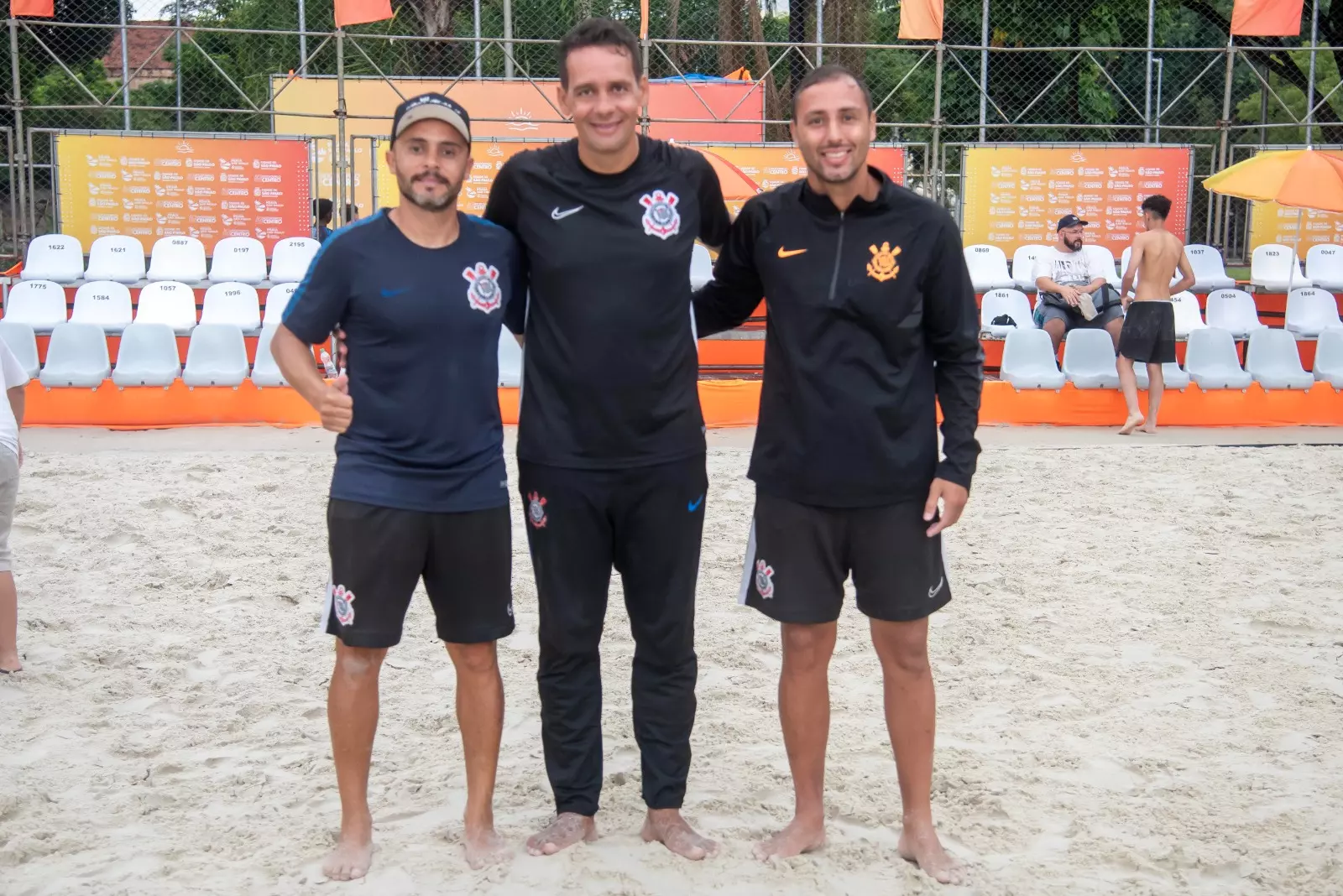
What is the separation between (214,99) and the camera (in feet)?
76.4

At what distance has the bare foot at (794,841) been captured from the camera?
3.08 m

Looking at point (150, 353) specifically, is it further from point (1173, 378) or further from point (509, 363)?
point (1173, 378)

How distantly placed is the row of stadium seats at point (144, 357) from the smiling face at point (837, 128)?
712 cm

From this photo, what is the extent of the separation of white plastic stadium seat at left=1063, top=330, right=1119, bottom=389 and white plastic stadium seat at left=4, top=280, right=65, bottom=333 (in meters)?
8.15

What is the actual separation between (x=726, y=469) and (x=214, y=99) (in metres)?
19.0

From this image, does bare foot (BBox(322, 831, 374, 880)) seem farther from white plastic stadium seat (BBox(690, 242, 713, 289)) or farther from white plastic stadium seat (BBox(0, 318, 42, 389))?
white plastic stadium seat (BBox(690, 242, 713, 289))

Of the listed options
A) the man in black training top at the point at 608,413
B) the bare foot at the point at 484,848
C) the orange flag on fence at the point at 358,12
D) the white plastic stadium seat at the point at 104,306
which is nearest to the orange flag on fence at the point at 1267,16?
the orange flag on fence at the point at 358,12

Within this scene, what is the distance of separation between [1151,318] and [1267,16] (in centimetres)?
528

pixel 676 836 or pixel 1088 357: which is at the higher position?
pixel 1088 357

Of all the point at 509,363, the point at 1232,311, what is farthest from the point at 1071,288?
the point at 509,363

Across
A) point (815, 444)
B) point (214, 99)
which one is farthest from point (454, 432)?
point (214, 99)

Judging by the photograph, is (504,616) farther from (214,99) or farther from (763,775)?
(214,99)

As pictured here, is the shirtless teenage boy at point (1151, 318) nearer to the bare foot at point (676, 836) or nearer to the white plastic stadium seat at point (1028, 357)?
the white plastic stadium seat at point (1028, 357)

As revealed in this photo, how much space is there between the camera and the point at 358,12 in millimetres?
11859
